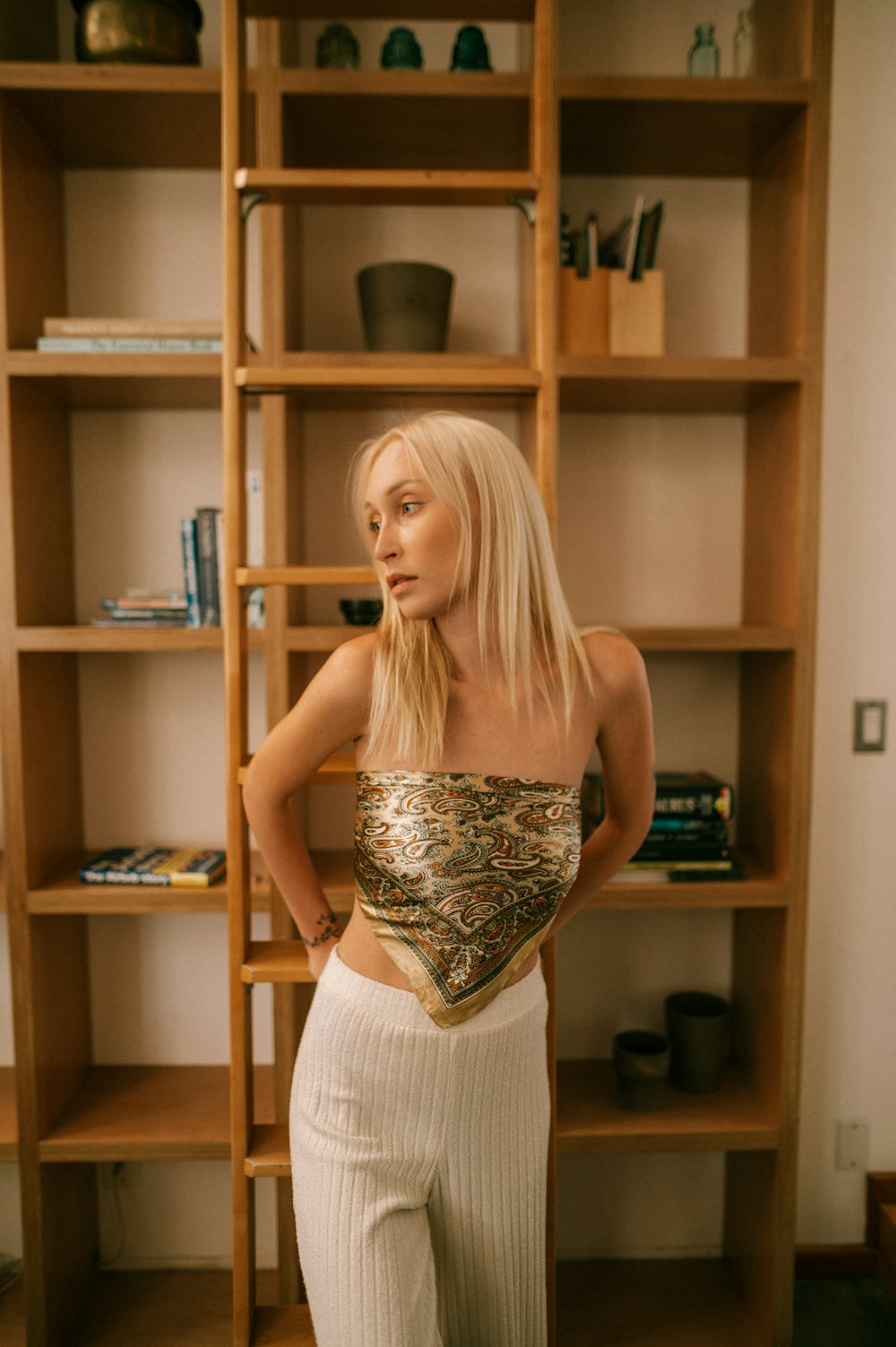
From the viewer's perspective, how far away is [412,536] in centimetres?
109

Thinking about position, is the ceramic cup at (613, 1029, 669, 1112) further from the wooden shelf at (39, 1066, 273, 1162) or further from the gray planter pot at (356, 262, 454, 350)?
the gray planter pot at (356, 262, 454, 350)

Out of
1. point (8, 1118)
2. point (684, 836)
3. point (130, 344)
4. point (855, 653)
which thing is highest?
point (130, 344)

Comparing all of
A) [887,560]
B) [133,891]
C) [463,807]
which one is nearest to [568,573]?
[887,560]

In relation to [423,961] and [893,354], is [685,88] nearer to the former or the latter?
[893,354]

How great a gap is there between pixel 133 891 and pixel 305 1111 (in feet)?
2.27

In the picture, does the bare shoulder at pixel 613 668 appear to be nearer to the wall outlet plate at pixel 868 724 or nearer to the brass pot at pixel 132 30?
the wall outlet plate at pixel 868 724

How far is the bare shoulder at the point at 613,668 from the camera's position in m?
1.21

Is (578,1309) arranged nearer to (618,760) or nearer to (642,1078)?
(642,1078)

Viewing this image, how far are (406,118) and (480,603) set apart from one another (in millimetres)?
1090

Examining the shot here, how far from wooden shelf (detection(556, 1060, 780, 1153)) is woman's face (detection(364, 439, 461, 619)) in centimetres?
117

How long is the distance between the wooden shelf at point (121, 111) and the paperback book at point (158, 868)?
146 centimetres

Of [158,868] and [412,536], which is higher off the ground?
[412,536]

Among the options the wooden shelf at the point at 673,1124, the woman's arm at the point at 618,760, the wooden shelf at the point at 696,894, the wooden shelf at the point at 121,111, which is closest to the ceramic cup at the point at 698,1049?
the wooden shelf at the point at 673,1124

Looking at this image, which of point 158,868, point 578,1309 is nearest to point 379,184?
point 158,868
